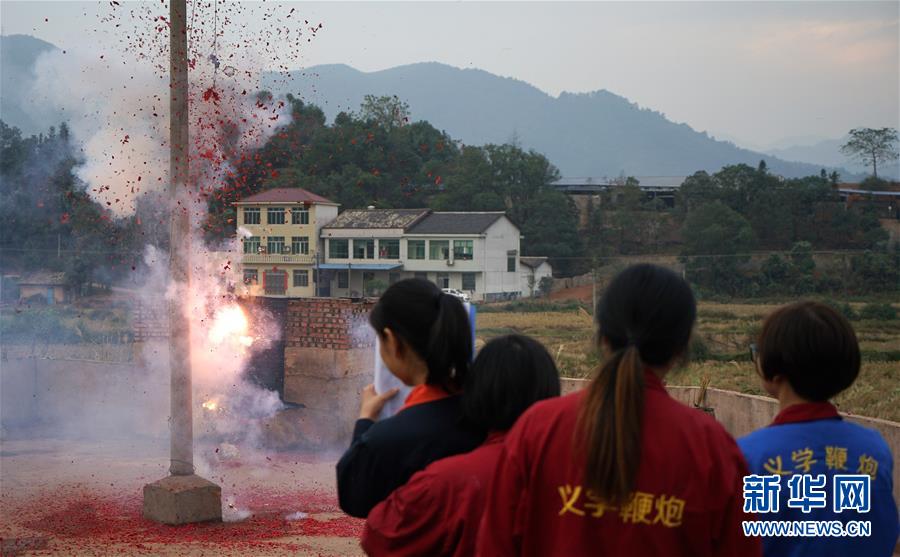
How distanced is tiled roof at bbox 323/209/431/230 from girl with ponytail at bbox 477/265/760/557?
3207 centimetres

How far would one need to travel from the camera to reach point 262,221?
32.5 meters

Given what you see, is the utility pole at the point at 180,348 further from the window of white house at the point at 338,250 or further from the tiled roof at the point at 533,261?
the tiled roof at the point at 533,261

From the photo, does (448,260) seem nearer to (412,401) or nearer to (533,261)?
(533,261)

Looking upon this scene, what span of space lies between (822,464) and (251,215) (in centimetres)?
3096

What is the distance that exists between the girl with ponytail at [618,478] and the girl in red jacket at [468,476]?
1.10ft

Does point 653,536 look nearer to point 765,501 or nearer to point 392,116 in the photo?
point 765,501

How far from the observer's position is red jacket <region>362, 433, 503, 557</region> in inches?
105

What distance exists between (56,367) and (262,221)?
1494cm

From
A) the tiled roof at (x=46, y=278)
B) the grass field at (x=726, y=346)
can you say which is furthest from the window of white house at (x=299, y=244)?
the tiled roof at (x=46, y=278)

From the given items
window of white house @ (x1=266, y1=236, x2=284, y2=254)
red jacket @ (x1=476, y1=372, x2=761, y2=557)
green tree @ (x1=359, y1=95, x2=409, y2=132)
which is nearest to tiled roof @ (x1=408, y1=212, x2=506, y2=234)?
window of white house @ (x1=266, y1=236, x2=284, y2=254)

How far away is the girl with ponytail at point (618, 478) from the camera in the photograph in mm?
2197

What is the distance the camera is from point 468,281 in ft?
117

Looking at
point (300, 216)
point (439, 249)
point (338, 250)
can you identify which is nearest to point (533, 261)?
point (439, 249)

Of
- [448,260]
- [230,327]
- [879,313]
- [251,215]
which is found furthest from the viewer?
[448,260]
